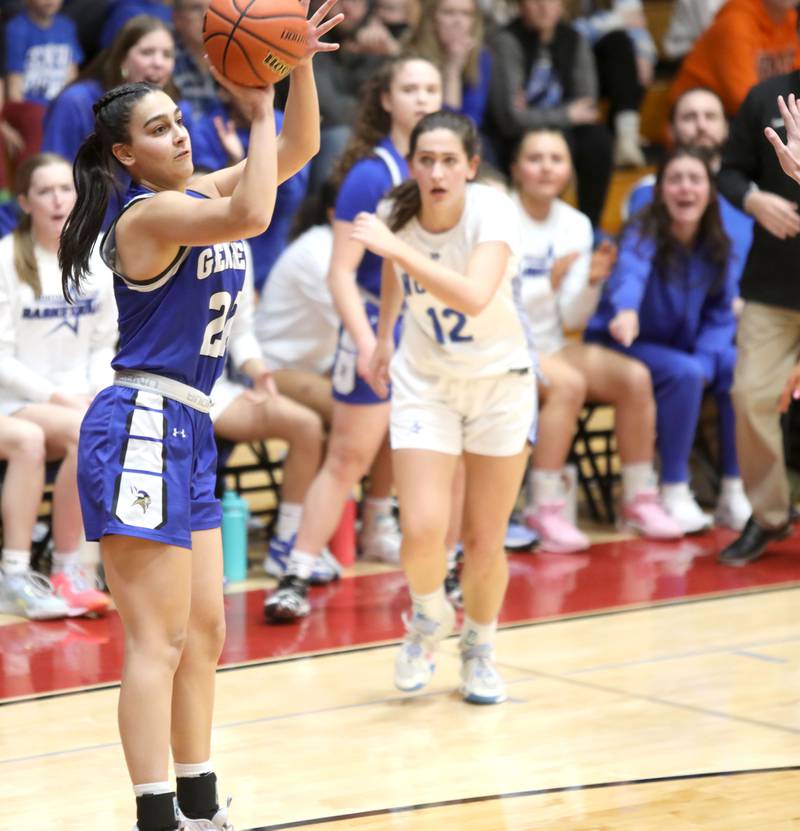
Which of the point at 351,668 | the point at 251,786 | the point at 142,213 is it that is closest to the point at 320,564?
the point at 351,668

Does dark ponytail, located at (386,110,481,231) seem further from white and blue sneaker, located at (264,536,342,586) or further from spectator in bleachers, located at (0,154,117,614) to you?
white and blue sneaker, located at (264,536,342,586)

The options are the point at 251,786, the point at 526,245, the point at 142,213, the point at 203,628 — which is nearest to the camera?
the point at 142,213

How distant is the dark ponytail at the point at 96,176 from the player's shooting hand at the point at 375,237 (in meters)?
1.01

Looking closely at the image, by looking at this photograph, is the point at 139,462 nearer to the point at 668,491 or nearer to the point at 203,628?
the point at 203,628

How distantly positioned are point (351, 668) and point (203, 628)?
64.1 inches

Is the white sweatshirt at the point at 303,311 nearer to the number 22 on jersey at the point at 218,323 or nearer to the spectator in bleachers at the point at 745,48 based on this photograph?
the number 22 on jersey at the point at 218,323

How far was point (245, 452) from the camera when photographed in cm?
773

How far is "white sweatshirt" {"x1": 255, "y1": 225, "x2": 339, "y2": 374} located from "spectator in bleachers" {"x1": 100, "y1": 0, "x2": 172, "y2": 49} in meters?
2.00

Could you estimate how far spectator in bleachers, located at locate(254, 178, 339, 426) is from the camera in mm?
6277

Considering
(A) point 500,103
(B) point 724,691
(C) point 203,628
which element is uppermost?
(A) point 500,103

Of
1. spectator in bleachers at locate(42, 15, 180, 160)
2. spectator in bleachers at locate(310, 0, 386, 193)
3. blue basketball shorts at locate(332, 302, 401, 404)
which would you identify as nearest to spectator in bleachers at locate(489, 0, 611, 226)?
spectator in bleachers at locate(310, 0, 386, 193)

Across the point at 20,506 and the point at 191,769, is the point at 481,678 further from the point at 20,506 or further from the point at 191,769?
the point at 20,506

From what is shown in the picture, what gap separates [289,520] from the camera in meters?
6.02

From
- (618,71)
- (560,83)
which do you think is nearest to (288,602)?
(560,83)
